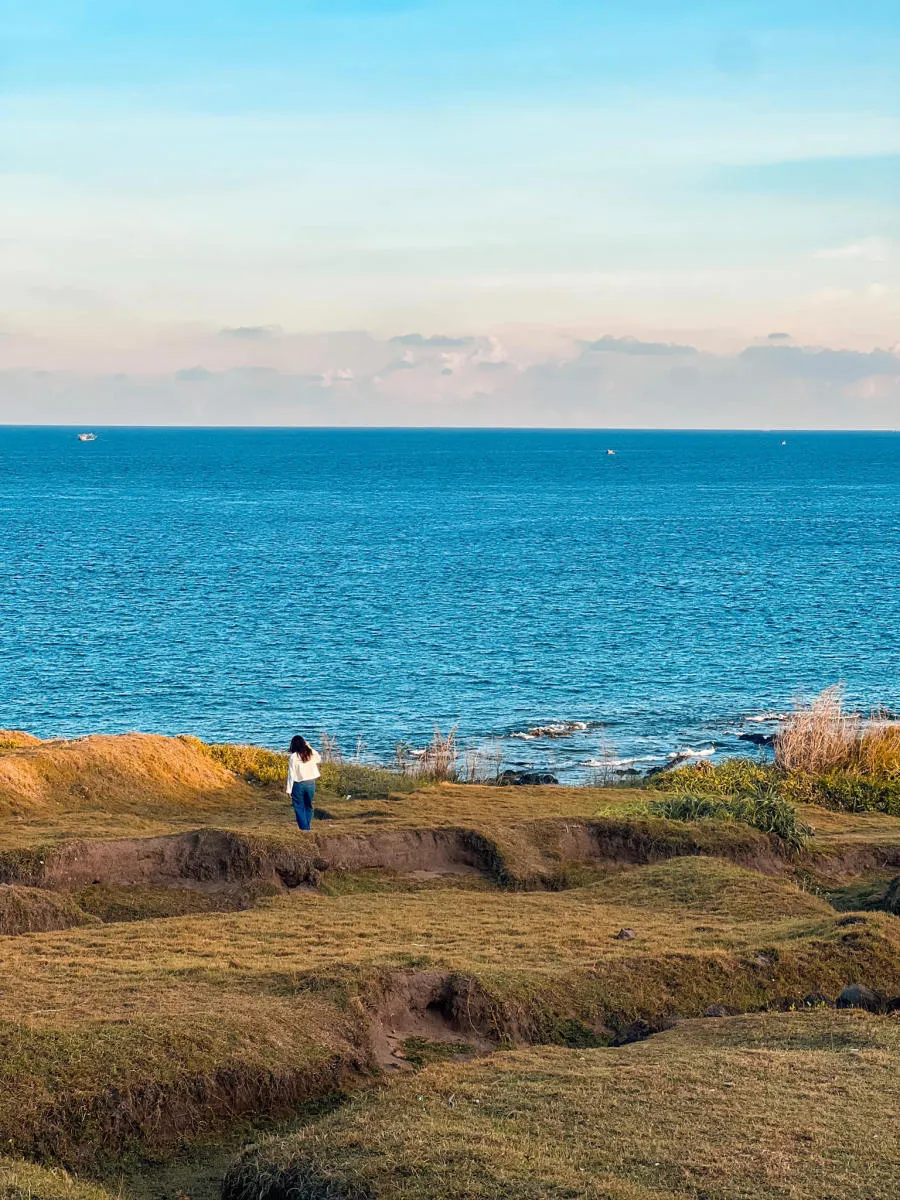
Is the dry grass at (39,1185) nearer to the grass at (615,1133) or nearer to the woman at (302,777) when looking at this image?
the grass at (615,1133)

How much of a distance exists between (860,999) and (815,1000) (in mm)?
637

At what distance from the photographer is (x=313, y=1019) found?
1596 cm

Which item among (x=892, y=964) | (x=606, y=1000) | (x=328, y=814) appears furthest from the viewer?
(x=328, y=814)

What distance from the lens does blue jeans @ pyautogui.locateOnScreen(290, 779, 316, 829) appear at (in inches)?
1022

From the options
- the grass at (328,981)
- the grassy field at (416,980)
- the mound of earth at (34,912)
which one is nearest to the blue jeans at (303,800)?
the grassy field at (416,980)

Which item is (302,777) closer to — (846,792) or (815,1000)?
(815,1000)

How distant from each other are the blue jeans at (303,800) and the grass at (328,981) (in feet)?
8.55

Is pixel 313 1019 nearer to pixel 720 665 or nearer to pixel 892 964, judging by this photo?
pixel 892 964

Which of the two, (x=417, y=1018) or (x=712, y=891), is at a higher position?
→ (x=417, y=1018)

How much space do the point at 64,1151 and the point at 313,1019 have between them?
3.60 metres

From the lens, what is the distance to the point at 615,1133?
41.0ft

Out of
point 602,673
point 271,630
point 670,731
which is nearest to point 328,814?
point 670,731

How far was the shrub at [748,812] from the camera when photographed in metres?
28.0

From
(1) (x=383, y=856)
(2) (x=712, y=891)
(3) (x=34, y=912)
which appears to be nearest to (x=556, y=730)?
(1) (x=383, y=856)
